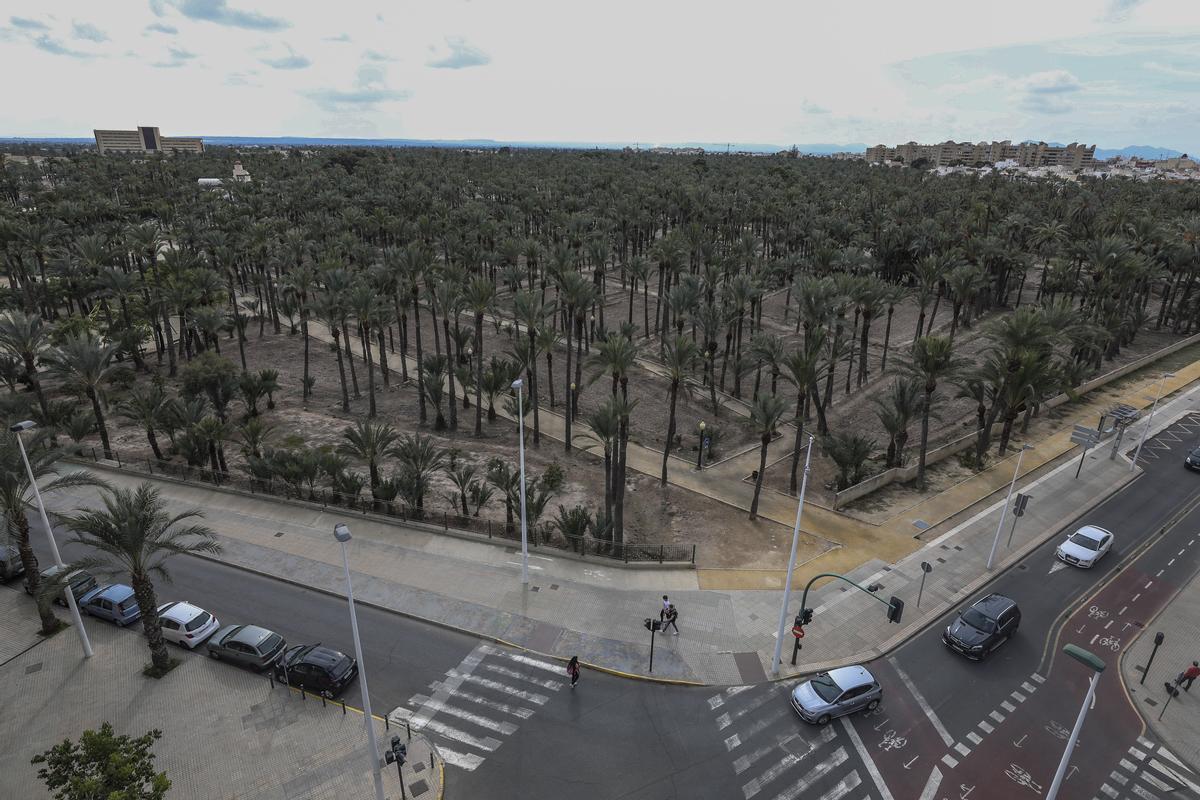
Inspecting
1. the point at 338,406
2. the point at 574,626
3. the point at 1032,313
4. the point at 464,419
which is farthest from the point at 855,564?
the point at 338,406

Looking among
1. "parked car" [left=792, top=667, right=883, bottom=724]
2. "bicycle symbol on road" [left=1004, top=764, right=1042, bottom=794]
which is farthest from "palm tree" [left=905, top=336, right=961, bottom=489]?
"bicycle symbol on road" [left=1004, top=764, right=1042, bottom=794]

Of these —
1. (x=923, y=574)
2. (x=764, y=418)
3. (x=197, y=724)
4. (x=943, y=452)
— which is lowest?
(x=943, y=452)

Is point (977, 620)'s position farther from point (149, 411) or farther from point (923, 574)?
point (149, 411)

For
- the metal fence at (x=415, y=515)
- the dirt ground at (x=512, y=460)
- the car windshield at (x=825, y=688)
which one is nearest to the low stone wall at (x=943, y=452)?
the dirt ground at (x=512, y=460)

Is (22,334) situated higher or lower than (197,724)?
higher

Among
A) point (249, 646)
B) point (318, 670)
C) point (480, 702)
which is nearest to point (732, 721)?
point (480, 702)

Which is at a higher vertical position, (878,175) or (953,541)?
(878,175)

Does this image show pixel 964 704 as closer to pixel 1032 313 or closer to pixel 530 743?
pixel 530 743
